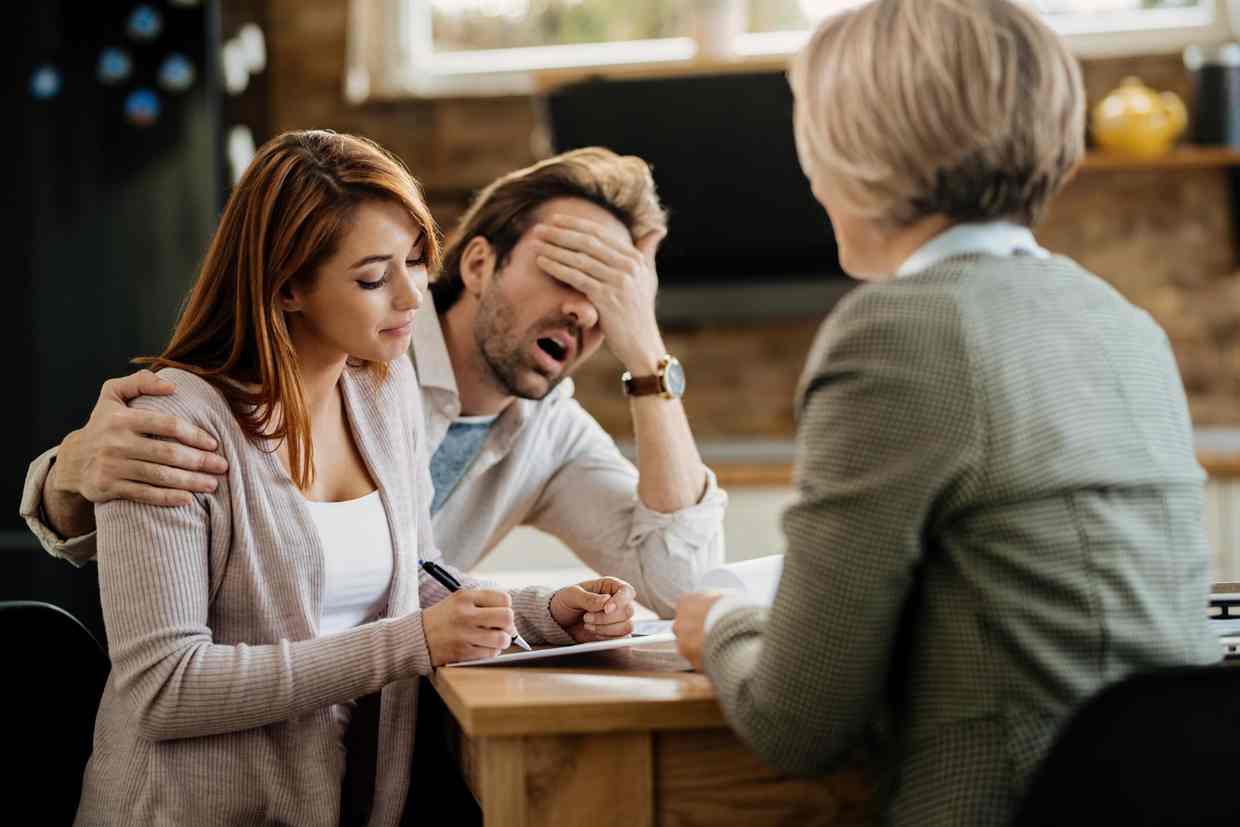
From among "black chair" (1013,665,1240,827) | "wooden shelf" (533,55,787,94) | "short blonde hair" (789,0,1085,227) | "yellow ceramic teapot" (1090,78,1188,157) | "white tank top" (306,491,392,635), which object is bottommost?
"white tank top" (306,491,392,635)

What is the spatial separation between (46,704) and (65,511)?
0.70 feet

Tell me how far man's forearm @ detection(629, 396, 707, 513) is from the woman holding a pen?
378 mm

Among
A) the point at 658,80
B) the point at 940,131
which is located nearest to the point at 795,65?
the point at 940,131

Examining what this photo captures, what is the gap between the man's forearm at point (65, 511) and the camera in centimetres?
141

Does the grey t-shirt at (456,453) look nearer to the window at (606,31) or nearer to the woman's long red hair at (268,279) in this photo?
the woman's long red hair at (268,279)

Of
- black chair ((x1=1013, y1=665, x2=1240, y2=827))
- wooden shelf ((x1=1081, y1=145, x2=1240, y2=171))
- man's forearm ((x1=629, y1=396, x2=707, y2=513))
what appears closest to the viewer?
black chair ((x1=1013, y1=665, x2=1240, y2=827))

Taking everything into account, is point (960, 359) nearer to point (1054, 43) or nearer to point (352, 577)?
point (1054, 43)

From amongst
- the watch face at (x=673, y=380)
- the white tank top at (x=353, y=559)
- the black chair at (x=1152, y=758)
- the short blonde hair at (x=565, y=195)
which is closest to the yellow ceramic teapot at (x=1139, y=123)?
the short blonde hair at (x=565, y=195)

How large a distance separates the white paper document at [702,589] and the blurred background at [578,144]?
83.1 inches

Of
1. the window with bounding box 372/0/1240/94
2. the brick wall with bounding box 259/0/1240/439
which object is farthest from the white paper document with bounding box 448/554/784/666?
the window with bounding box 372/0/1240/94

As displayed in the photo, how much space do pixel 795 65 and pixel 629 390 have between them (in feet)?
2.85

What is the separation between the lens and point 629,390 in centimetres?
190

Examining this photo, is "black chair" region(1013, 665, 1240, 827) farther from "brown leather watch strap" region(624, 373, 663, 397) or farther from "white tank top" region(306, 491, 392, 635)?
"brown leather watch strap" region(624, 373, 663, 397)

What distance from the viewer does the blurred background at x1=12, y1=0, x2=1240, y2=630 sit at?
3492 millimetres
